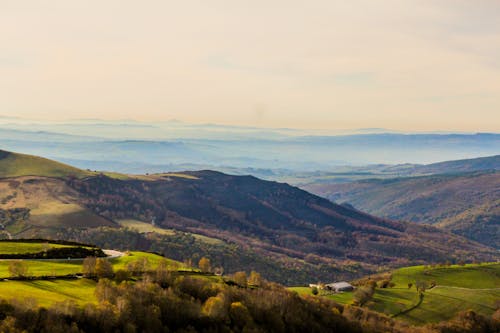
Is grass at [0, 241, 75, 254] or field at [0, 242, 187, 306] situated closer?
field at [0, 242, 187, 306]

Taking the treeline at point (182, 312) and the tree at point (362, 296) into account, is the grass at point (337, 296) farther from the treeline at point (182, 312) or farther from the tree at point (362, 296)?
the treeline at point (182, 312)

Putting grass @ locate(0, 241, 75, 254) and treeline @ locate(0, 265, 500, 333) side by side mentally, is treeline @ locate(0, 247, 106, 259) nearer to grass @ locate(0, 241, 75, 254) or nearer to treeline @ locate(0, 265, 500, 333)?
grass @ locate(0, 241, 75, 254)

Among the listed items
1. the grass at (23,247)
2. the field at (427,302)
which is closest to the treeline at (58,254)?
the grass at (23,247)

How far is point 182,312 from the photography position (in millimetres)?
83812

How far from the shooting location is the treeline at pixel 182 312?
66562 millimetres

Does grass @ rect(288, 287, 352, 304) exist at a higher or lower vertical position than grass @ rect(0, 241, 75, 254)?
lower

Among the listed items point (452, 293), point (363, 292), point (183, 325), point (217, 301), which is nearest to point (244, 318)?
point (217, 301)

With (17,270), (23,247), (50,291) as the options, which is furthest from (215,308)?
(23,247)

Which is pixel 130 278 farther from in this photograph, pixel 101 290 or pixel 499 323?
pixel 499 323

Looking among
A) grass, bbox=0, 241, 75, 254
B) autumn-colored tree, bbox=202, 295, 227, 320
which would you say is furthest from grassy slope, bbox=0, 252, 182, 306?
autumn-colored tree, bbox=202, 295, 227, 320

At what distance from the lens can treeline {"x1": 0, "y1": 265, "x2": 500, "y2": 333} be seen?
6656 cm

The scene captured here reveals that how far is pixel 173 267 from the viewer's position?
125062 mm

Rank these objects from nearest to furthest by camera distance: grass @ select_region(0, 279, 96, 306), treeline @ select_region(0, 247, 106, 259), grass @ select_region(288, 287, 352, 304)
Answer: grass @ select_region(0, 279, 96, 306) → treeline @ select_region(0, 247, 106, 259) → grass @ select_region(288, 287, 352, 304)

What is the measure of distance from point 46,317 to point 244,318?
34.8 m
